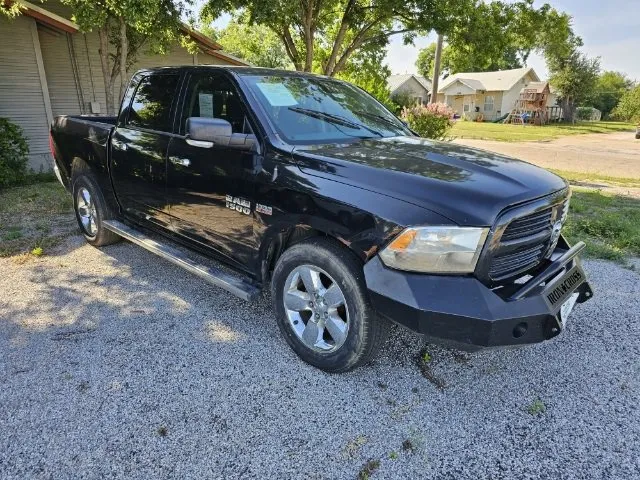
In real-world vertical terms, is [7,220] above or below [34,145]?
below

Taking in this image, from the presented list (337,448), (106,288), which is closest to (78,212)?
(106,288)

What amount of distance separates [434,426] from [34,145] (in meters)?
11.4

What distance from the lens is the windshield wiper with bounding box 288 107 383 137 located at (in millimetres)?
3318

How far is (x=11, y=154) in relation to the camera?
8.46 meters

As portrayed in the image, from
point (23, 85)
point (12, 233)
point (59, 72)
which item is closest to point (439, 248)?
point (12, 233)

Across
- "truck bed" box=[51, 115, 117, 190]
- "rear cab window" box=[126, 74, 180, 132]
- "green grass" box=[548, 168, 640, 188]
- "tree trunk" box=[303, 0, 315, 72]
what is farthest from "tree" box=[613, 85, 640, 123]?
"truck bed" box=[51, 115, 117, 190]

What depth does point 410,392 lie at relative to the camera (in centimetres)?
273

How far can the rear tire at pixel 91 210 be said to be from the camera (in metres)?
4.71

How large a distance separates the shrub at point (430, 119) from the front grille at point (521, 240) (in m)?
8.46

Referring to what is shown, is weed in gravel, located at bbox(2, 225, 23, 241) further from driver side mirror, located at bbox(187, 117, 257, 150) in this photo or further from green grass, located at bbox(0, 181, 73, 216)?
driver side mirror, located at bbox(187, 117, 257, 150)

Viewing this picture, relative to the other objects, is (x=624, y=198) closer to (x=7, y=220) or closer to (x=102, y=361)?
(x=102, y=361)

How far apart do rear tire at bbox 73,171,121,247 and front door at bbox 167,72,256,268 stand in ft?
4.63

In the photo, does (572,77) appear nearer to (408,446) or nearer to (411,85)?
(411,85)

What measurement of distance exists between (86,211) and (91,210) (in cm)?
18
